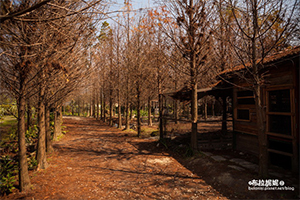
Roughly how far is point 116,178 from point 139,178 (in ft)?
2.60

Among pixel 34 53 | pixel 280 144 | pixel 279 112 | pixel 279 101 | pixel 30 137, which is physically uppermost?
pixel 34 53

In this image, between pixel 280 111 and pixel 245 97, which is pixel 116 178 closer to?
pixel 280 111

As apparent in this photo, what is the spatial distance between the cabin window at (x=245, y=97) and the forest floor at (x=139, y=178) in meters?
3.08

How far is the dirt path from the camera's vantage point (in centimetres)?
491

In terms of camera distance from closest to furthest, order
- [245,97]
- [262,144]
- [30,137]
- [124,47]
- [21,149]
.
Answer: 1. [21,149]
2. [262,144]
3. [245,97]
4. [30,137]
5. [124,47]

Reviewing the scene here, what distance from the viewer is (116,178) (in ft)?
20.0

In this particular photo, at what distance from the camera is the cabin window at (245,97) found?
7734 millimetres

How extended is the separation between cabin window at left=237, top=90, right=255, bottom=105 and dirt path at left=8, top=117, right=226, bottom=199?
410 cm

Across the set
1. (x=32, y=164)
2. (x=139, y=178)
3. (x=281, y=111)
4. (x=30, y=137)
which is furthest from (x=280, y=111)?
(x=30, y=137)

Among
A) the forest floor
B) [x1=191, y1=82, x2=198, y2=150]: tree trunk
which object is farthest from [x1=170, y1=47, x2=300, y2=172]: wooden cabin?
[x1=191, y1=82, x2=198, y2=150]: tree trunk

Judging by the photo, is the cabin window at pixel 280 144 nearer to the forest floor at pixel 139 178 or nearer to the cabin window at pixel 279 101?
the cabin window at pixel 279 101

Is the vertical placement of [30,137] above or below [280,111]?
below

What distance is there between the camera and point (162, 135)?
1109 centimetres

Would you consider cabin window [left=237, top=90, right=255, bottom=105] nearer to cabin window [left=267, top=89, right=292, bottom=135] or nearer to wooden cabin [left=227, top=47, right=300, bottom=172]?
wooden cabin [left=227, top=47, right=300, bottom=172]
